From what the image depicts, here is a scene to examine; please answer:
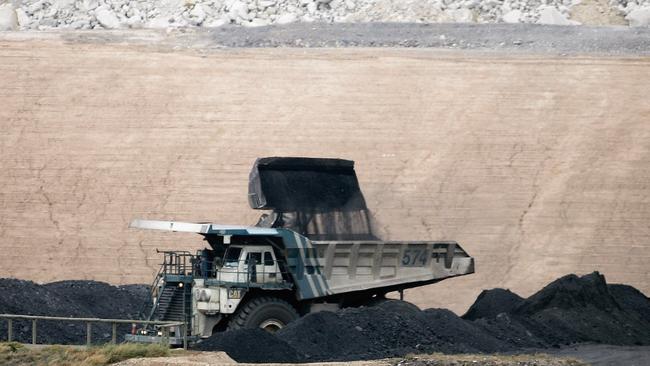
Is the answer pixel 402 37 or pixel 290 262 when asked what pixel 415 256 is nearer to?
pixel 290 262

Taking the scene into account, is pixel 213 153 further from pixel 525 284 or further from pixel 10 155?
pixel 525 284

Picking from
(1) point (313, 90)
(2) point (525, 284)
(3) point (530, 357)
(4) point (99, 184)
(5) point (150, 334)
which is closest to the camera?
(3) point (530, 357)

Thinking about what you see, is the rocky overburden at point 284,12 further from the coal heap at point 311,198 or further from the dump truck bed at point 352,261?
the dump truck bed at point 352,261

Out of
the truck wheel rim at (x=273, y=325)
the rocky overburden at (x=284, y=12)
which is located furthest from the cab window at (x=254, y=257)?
the rocky overburden at (x=284, y=12)

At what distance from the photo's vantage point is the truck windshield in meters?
26.7

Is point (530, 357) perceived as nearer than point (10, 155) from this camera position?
Yes

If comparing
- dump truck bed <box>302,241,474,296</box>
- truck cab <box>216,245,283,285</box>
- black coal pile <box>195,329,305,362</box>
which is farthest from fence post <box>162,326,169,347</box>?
dump truck bed <box>302,241,474,296</box>

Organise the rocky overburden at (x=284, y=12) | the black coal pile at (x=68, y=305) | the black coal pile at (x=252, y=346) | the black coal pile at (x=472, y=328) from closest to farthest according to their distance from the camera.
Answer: the black coal pile at (x=252, y=346)
the black coal pile at (x=472, y=328)
the black coal pile at (x=68, y=305)
the rocky overburden at (x=284, y=12)

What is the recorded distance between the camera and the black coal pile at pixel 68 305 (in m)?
26.8

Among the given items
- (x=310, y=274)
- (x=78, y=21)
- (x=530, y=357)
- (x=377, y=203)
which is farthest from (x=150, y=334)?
(x=78, y=21)

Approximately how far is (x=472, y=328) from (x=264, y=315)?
3541mm

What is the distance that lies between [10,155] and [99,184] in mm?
3493

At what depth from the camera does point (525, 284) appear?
36031 mm

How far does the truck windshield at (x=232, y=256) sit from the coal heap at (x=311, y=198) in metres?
1.96
